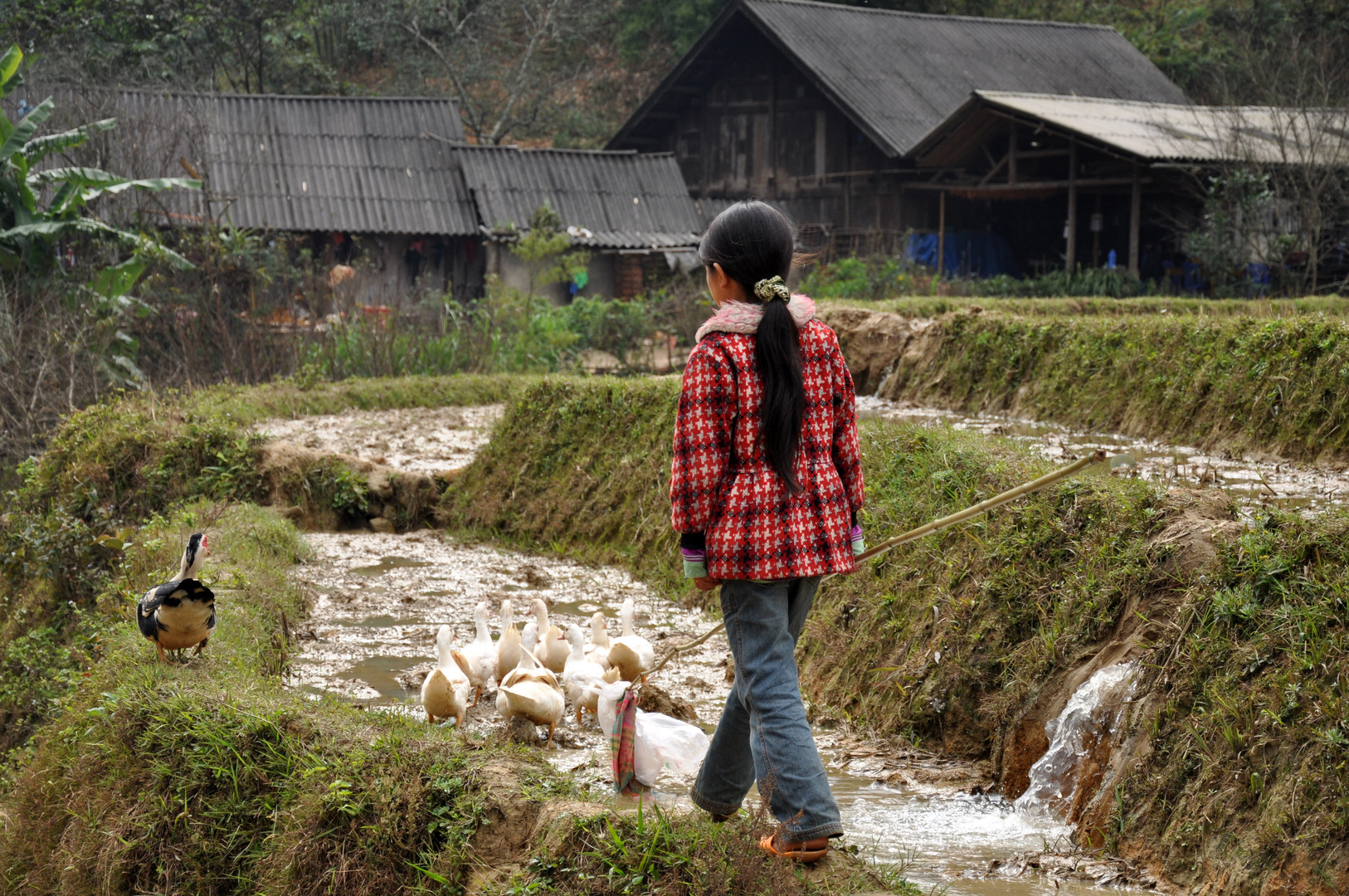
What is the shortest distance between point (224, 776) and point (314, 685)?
156cm

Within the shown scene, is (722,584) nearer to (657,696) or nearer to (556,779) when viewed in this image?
(556,779)

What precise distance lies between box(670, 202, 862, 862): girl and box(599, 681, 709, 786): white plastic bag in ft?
1.55

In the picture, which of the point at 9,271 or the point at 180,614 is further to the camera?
the point at 9,271

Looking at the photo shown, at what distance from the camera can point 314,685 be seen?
17.9 feet

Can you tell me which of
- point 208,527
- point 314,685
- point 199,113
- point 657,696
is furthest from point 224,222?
point 657,696

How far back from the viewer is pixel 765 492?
10.5ft

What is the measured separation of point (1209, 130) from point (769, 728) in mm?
19426

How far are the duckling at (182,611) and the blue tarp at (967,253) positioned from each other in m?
18.2

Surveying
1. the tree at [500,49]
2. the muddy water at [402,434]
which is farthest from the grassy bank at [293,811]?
the tree at [500,49]

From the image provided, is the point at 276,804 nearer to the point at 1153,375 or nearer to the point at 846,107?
→ the point at 1153,375

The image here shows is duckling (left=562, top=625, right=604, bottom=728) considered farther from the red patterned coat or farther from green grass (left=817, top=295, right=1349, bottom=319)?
green grass (left=817, top=295, right=1349, bottom=319)

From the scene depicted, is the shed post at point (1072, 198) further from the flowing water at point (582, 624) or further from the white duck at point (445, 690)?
the white duck at point (445, 690)

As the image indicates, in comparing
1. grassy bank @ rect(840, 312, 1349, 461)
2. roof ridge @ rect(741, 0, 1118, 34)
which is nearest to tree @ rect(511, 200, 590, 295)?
roof ridge @ rect(741, 0, 1118, 34)

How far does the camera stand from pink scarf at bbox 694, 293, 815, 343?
3.26 m
